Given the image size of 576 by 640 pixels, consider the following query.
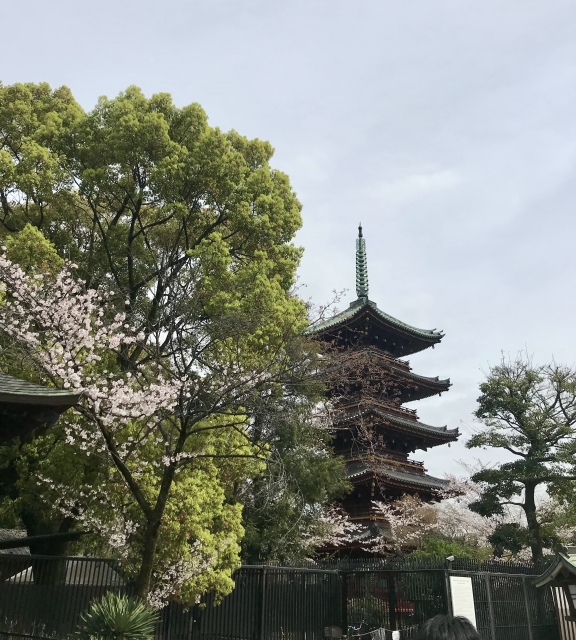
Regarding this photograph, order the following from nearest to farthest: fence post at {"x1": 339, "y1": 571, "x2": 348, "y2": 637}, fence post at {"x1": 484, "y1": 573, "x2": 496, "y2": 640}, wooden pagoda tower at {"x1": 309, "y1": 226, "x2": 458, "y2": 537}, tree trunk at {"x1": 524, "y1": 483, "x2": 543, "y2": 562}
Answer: fence post at {"x1": 484, "y1": 573, "x2": 496, "y2": 640}
fence post at {"x1": 339, "y1": 571, "x2": 348, "y2": 637}
tree trunk at {"x1": 524, "y1": 483, "x2": 543, "y2": 562}
wooden pagoda tower at {"x1": 309, "y1": 226, "x2": 458, "y2": 537}

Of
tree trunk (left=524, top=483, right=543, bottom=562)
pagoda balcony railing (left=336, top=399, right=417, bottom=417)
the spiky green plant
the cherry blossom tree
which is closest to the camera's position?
the spiky green plant

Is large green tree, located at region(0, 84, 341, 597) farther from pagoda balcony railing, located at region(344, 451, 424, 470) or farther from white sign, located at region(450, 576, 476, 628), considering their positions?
pagoda balcony railing, located at region(344, 451, 424, 470)

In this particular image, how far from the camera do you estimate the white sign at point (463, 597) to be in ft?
36.2

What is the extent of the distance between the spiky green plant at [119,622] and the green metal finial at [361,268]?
27.0 meters

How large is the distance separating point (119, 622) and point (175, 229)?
998 cm

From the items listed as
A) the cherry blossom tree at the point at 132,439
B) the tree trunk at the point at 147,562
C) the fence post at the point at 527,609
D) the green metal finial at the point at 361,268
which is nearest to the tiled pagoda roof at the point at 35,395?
the cherry blossom tree at the point at 132,439

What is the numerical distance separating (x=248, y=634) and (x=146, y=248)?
9674 mm

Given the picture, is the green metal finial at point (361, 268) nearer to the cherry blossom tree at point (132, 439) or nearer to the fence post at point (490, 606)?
the fence post at point (490, 606)

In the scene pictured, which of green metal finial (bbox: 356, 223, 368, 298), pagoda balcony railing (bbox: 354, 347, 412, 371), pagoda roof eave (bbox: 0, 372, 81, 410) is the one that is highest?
green metal finial (bbox: 356, 223, 368, 298)

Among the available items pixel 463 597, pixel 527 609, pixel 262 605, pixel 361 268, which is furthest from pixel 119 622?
pixel 361 268

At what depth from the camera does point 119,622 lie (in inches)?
311

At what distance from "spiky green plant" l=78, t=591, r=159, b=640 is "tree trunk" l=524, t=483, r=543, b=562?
62.2 ft

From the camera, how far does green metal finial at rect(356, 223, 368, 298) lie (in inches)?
1400

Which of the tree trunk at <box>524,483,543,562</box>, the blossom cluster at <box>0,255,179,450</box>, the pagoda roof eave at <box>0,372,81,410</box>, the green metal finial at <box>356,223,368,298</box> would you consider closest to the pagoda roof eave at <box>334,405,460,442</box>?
the tree trunk at <box>524,483,543,562</box>
